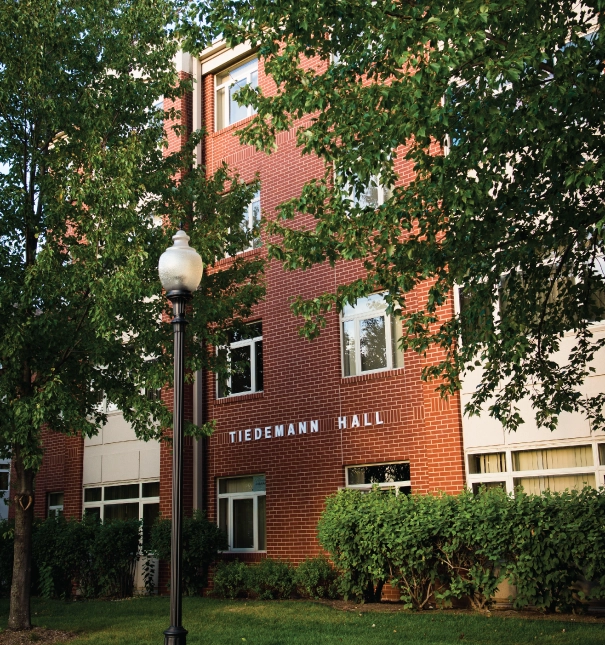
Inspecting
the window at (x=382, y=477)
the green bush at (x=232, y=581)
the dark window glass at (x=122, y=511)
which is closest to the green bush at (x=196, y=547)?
the green bush at (x=232, y=581)

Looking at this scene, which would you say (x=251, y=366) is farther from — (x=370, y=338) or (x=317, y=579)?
(x=317, y=579)

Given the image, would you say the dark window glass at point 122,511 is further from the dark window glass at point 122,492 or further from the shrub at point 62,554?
the shrub at point 62,554

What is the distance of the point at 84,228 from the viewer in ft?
42.2

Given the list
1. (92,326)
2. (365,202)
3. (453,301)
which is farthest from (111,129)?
(453,301)

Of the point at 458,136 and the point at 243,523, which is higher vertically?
the point at 458,136

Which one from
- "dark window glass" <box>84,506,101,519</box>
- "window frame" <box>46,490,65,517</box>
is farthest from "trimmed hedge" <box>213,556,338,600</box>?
"window frame" <box>46,490,65,517</box>

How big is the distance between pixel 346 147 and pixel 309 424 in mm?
8761

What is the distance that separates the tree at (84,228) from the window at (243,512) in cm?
517

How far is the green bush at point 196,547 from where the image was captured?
17.9 m

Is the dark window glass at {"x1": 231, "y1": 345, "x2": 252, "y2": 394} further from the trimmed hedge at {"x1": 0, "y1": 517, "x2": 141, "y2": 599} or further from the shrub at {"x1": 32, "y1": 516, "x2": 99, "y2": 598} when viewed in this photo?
the shrub at {"x1": 32, "y1": 516, "x2": 99, "y2": 598}

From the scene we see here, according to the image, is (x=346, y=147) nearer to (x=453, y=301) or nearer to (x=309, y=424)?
(x=453, y=301)

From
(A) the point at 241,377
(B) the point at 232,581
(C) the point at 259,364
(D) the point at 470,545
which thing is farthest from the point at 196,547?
(D) the point at 470,545

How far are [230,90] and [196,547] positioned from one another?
1129 cm

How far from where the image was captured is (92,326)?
12992 mm
